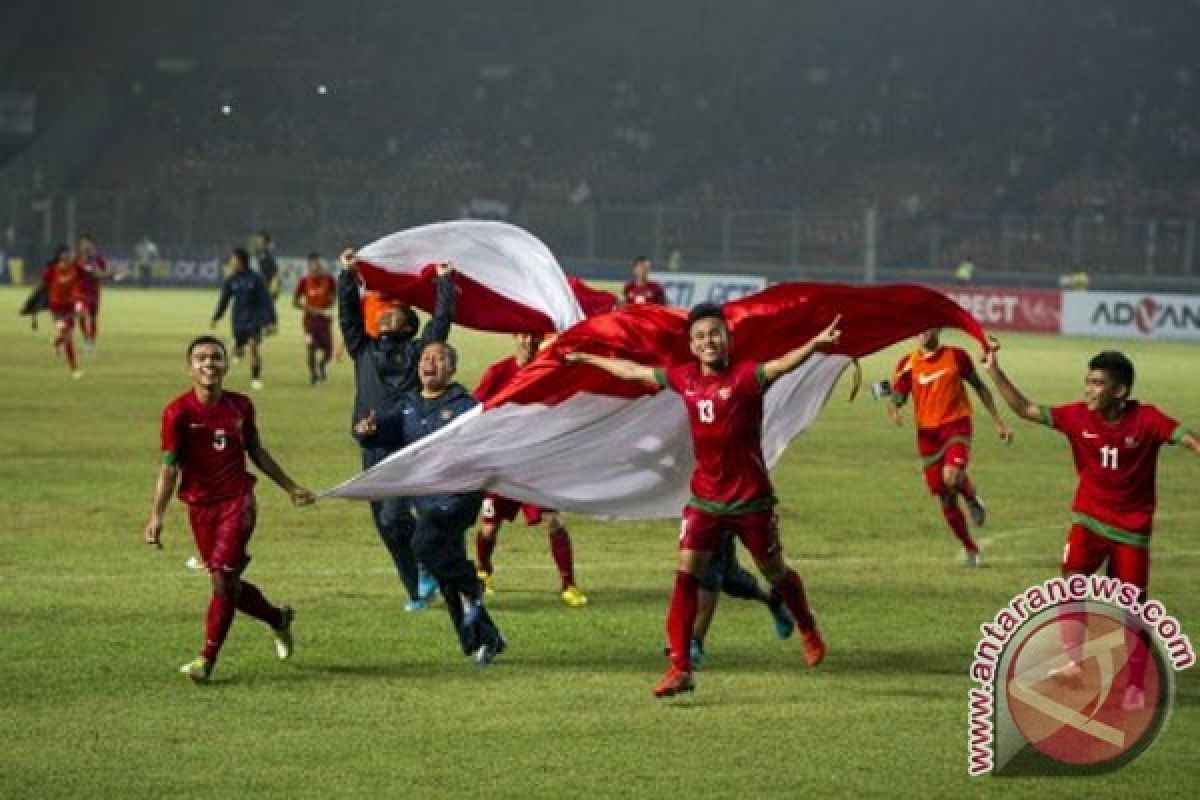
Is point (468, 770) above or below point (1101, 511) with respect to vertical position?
below

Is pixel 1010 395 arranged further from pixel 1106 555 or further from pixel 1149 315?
pixel 1149 315

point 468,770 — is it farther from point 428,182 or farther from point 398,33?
point 398,33

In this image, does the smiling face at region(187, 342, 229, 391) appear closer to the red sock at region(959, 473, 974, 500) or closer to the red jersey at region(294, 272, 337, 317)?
the red sock at region(959, 473, 974, 500)

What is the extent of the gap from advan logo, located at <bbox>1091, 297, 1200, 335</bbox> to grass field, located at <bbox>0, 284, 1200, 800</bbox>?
103 ft

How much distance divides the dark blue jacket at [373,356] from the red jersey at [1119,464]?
4.45 meters

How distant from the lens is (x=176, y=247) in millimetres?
76125

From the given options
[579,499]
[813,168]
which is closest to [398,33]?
[813,168]

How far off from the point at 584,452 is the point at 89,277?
28.7 m

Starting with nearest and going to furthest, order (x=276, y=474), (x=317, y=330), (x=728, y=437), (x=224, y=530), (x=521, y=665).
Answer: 1. (x=728, y=437)
2. (x=224, y=530)
3. (x=276, y=474)
4. (x=521, y=665)
5. (x=317, y=330)

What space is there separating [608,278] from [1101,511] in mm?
54410

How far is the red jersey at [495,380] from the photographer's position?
44.4 ft

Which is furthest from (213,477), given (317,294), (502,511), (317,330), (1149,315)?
(1149,315)

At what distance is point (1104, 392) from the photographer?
11.3 metres

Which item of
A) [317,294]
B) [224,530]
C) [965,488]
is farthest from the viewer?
[317,294]
